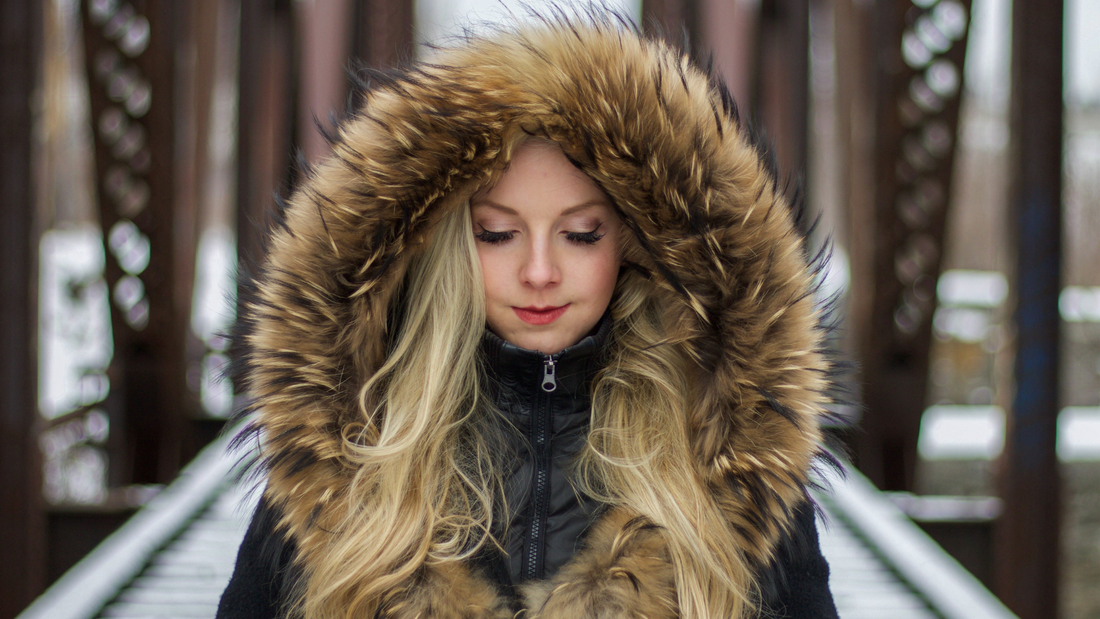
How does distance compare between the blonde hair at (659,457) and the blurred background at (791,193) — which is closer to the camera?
the blonde hair at (659,457)

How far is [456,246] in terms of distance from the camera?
161cm

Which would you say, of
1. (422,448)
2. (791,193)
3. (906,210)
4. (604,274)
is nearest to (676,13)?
(791,193)

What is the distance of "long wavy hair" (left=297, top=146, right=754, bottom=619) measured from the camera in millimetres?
1488

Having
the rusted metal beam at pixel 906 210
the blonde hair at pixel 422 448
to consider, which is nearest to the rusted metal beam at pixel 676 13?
the rusted metal beam at pixel 906 210

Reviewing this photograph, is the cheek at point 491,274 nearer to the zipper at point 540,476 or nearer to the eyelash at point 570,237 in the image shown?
the eyelash at point 570,237

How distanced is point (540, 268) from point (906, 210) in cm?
358

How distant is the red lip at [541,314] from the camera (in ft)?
5.18

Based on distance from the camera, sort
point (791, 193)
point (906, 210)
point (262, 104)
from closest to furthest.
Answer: point (906, 210), point (791, 193), point (262, 104)

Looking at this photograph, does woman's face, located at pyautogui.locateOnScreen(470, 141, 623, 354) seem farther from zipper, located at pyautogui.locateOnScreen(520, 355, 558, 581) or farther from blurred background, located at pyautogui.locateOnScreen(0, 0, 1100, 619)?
blurred background, located at pyautogui.locateOnScreen(0, 0, 1100, 619)

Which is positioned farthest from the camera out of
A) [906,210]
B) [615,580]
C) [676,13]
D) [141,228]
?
[676,13]

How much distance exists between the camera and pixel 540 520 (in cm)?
157

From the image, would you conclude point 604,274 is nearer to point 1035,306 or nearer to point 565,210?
point 565,210

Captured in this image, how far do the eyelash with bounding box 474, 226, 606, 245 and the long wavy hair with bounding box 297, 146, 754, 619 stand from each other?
0.11 feet

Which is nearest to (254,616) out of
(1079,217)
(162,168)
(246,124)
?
(162,168)
